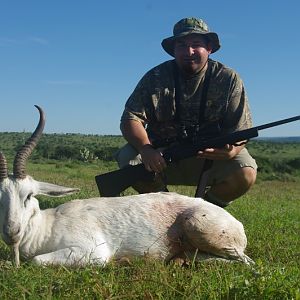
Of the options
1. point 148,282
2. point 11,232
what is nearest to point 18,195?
point 11,232

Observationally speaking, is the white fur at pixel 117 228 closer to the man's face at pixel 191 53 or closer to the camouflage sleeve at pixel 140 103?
the camouflage sleeve at pixel 140 103

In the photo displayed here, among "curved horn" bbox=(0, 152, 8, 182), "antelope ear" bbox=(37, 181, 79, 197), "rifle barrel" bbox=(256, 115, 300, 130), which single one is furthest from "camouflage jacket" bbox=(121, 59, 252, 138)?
"curved horn" bbox=(0, 152, 8, 182)

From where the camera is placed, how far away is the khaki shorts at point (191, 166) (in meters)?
7.36

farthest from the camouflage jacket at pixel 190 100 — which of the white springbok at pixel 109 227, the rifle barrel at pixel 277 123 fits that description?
the white springbok at pixel 109 227

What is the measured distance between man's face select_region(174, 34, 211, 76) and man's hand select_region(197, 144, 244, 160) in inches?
44.8

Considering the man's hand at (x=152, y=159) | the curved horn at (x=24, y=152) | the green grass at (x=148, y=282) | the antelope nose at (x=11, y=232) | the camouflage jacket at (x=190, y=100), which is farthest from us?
the camouflage jacket at (x=190, y=100)

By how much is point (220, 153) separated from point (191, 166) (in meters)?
0.82

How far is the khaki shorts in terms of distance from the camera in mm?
7359

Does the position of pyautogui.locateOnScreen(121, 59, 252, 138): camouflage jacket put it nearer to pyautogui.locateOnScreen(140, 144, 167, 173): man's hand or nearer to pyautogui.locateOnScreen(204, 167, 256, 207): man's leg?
pyautogui.locateOnScreen(204, 167, 256, 207): man's leg

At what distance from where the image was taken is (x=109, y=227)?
5.57 m

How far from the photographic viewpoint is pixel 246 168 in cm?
729

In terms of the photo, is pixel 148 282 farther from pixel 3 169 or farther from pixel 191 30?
pixel 191 30

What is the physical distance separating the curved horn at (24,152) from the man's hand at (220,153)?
2.20 meters

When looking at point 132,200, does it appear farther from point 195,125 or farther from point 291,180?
point 291,180
